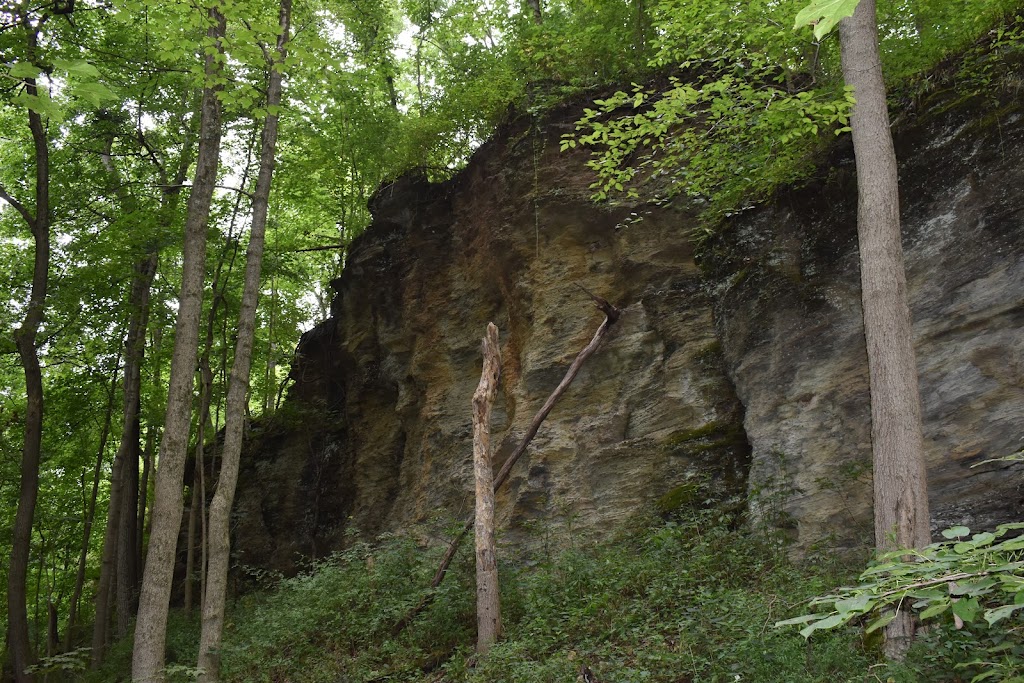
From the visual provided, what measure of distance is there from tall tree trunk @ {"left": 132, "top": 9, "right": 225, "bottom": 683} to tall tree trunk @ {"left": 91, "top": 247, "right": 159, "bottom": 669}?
4.41 metres

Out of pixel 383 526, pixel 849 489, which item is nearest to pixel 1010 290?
pixel 849 489

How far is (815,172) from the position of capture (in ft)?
33.9

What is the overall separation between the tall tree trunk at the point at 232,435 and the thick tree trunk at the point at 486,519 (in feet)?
12.0

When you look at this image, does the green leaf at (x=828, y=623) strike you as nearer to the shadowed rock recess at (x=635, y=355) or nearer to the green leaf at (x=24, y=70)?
the green leaf at (x=24, y=70)

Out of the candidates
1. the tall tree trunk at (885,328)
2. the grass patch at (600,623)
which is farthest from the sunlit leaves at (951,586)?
the tall tree trunk at (885,328)

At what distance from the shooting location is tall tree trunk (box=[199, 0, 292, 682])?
9.95 meters

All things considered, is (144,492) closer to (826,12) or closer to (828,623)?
(828,623)

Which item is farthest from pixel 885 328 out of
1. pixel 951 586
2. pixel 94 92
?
pixel 94 92

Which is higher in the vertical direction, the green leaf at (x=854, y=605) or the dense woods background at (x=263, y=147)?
the dense woods background at (x=263, y=147)

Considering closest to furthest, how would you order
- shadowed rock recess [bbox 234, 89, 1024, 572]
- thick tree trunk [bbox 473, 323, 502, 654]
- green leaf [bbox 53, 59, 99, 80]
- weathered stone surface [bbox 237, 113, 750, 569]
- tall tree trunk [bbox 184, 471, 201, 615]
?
1. green leaf [bbox 53, 59, 99, 80]
2. shadowed rock recess [bbox 234, 89, 1024, 572]
3. thick tree trunk [bbox 473, 323, 502, 654]
4. weathered stone surface [bbox 237, 113, 750, 569]
5. tall tree trunk [bbox 184, 471, 201, 615]

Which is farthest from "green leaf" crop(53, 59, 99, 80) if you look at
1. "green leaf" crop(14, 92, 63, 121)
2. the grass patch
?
the grass patch

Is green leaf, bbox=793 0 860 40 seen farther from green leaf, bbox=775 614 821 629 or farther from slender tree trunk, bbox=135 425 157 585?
slender tree trunk, bbox=135 425 157 585

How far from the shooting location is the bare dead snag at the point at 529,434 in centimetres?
1010

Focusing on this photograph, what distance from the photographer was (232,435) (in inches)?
441
